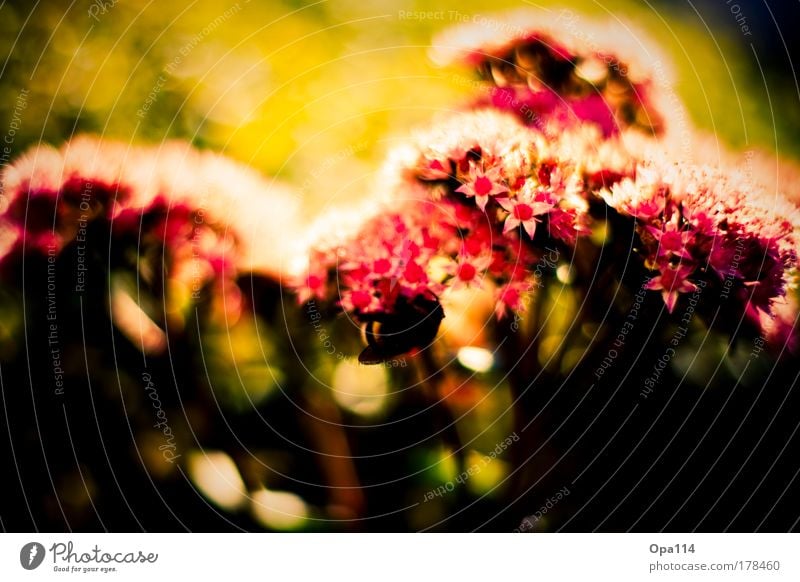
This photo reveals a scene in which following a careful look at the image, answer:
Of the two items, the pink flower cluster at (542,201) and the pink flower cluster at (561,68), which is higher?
the pink flower cluster at (561,68)

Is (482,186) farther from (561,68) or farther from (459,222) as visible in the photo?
(561,68)

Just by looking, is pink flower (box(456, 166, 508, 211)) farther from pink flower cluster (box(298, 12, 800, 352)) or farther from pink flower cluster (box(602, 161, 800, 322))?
pink flower cluster (box(602, 161, 800, 322))

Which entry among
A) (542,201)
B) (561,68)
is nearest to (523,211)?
(542,201)

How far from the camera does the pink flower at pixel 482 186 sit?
1.84 feet

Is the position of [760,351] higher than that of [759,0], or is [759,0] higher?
[759,0]

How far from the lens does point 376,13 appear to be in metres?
0.57

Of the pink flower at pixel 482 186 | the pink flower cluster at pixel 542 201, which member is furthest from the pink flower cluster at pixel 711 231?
the pink flower at pixel 482 186

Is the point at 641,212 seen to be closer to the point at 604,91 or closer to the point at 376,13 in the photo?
the point at 604,91

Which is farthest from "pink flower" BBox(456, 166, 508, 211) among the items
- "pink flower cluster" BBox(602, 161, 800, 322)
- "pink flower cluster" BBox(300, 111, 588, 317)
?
"pink flower cluster" BBox(602, 161, 800, 322)

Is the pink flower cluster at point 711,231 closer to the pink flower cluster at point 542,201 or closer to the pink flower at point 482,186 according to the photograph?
the pink flower cluster at point 542,201

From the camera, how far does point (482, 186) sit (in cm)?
56

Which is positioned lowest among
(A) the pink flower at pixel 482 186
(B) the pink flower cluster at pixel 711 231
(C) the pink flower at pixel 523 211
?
(B) the pink flower cluster at pixel 711 231

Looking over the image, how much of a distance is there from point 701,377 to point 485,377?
22cm
